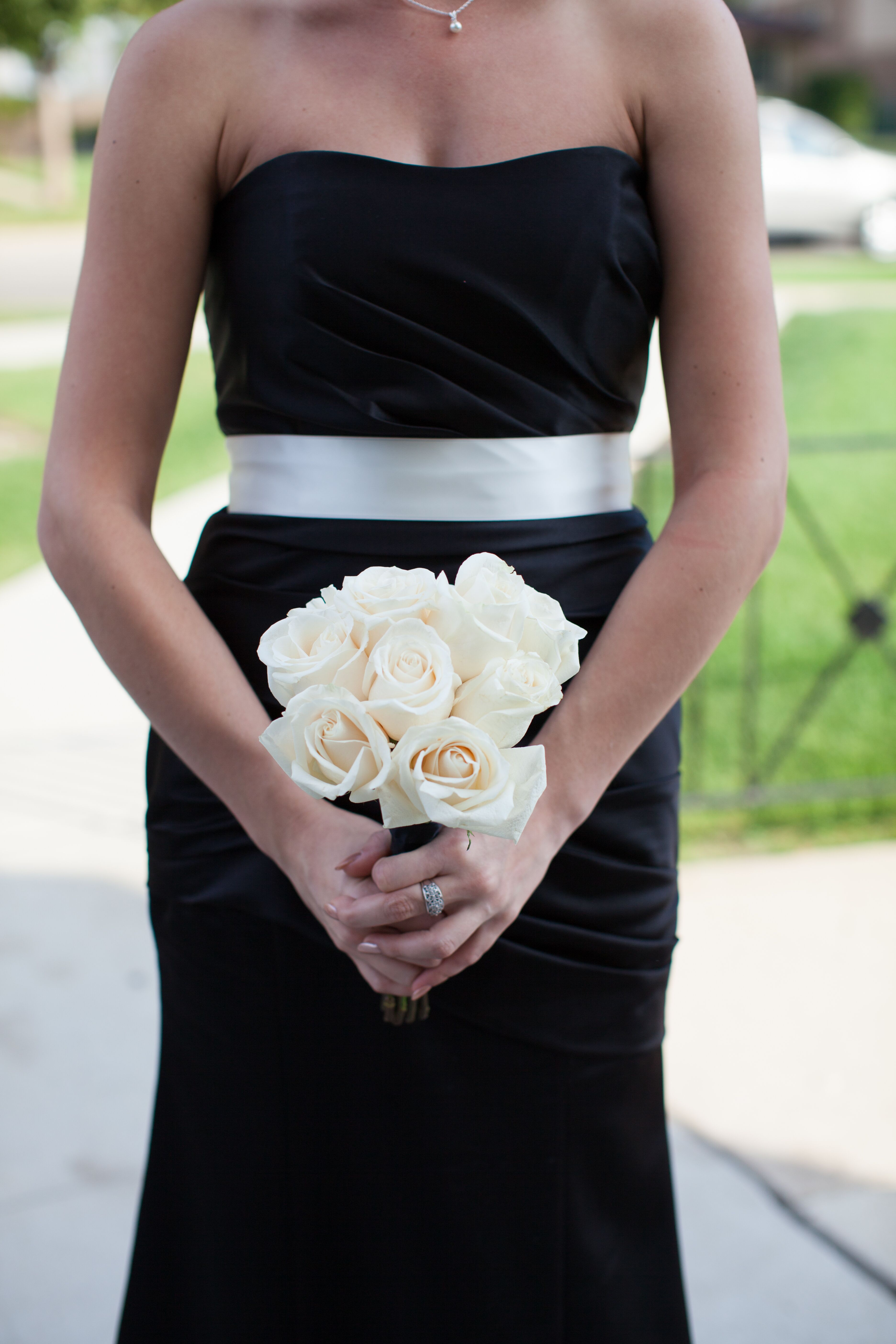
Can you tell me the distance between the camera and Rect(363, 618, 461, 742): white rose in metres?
1.04

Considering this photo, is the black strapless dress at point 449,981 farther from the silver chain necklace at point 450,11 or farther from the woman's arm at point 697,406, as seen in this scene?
the silver chain necklace at point 450,11

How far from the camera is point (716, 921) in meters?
3.86

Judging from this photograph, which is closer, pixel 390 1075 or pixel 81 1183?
pixel 390 1075

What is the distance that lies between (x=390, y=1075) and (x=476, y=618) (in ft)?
2.58

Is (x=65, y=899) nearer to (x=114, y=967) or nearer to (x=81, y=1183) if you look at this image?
(x=114, y=967)

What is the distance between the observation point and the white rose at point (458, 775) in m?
1.04

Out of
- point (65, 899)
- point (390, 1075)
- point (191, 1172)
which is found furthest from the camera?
point (65, 899)

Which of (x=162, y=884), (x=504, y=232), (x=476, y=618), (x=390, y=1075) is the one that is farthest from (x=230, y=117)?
(x=390, y=1075)

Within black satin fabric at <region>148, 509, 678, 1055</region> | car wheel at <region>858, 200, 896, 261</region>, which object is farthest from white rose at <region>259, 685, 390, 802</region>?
car wheel at <region>858, 200, 896, 261</region>

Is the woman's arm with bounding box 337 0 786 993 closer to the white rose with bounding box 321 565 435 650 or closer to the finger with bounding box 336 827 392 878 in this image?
the finger with bounding box 336 827 392 878

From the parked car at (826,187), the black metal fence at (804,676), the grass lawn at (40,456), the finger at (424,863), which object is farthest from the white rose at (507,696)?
the parked car at (826,187)

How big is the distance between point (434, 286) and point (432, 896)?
0.70m

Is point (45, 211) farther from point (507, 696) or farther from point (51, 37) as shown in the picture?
point (507, 696)

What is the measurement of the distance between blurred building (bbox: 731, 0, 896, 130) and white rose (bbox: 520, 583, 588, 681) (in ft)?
143
